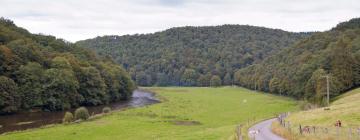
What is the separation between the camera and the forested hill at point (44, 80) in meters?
103

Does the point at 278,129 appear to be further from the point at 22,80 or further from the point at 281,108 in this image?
the point at 22,80

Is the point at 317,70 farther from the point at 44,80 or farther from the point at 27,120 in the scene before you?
the point at 44,80

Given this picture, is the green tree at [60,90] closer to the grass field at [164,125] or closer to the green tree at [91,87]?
the green tree at [91,87]

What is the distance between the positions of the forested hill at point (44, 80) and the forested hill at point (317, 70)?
55.3m

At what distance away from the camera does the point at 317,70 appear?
105938 mm

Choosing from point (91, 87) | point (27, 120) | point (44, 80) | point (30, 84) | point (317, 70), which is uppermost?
point (317, 70)

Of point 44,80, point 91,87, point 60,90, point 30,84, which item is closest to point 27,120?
point 30,84

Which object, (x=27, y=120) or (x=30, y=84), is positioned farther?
(x=30, y=84)

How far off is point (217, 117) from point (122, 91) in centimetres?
6678

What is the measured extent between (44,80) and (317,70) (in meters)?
68.5

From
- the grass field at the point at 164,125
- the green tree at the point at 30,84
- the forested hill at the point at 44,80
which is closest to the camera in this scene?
the grass field at the point at 164,125

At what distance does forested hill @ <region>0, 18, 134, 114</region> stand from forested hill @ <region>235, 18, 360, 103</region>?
55298 millimetres

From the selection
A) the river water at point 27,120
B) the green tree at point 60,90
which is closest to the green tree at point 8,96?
the river water at point 27,120

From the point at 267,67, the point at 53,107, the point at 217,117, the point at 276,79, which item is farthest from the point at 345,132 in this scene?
the point at 267,67
